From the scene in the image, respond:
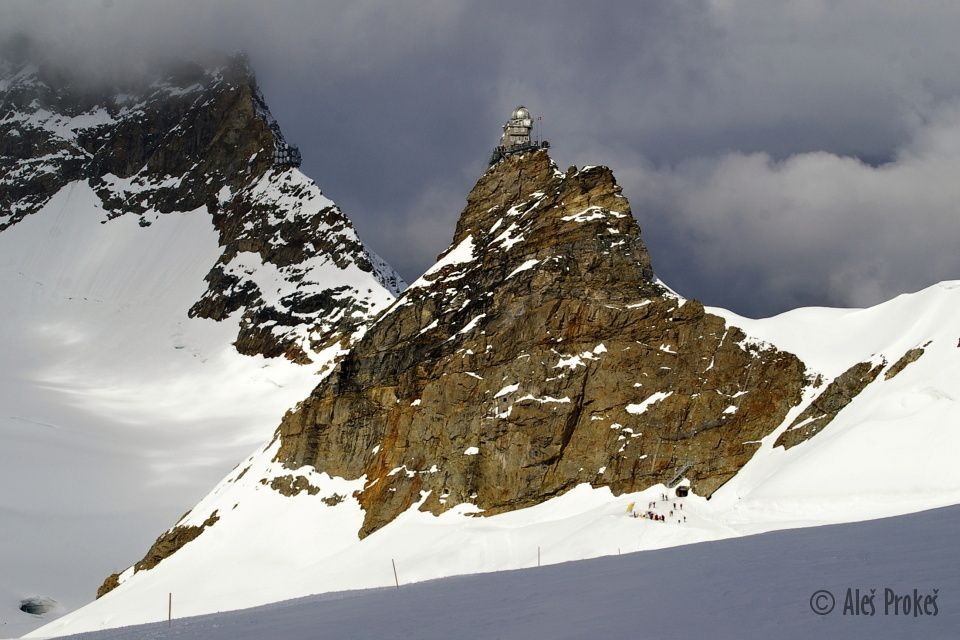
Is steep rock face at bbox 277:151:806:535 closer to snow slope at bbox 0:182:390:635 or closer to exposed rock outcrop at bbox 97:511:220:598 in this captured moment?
exposed rock outcrop at bbox 97:511:220:598

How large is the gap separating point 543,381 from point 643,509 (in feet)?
56.8

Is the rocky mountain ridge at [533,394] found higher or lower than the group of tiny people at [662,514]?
higher

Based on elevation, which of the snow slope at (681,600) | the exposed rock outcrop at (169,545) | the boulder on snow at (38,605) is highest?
the exposed rock outcrop at (169,545)

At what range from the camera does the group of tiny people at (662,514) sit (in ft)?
226

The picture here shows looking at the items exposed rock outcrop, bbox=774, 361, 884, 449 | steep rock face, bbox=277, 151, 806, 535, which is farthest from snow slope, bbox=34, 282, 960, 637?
steep rock face, bbox=277, 151, 806, 535

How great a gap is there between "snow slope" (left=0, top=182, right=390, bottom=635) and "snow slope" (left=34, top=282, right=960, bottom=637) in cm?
2360

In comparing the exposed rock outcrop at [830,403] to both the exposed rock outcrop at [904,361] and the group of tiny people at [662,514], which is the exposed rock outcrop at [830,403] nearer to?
the exposed rock outcrop at [904,361]

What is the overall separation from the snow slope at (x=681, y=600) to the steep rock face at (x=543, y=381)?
38.7 metres

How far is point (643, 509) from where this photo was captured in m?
74.2

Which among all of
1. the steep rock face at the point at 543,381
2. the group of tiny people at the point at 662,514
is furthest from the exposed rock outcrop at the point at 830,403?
the group of tiny people at the point at 662,514

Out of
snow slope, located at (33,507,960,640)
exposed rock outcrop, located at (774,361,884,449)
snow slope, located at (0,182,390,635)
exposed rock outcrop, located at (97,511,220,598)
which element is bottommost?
snow slope, located at (33,507,960,640)

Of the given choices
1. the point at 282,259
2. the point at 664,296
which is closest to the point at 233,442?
the point at 282,259

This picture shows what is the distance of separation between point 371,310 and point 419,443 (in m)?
79.7

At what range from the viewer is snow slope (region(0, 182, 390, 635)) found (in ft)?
382
